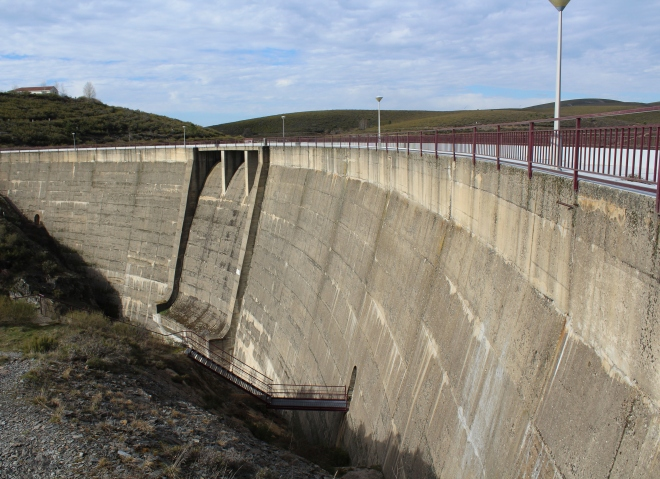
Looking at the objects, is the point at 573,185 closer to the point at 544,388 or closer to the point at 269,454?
the point at 544,388

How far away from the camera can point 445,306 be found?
10.2 metres

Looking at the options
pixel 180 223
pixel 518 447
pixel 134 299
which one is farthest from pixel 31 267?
pixel 518 447

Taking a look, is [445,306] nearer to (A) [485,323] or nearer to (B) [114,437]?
(A) [485,323]

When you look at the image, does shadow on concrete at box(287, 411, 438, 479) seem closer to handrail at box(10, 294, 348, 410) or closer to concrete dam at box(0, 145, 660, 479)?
concrete dam at box(0, 145, 660, 479)

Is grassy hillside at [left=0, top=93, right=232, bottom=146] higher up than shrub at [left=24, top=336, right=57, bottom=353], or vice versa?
grassy hillside at [left=0, top=93, right=232, bottom=146]

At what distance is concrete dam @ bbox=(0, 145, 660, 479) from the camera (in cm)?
520

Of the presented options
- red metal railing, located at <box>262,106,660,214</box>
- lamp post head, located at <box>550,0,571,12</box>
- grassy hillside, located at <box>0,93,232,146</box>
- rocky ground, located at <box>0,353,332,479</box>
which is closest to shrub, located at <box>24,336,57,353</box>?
rocky ground, located at <box>0,353,332,479</box>

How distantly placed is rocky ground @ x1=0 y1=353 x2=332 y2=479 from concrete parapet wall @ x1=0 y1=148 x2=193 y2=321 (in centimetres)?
1941

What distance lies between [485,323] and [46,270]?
98.2 feet

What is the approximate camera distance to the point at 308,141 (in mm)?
28344

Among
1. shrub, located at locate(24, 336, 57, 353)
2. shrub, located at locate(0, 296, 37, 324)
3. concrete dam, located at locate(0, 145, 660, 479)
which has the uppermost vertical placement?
concrete dam, located at locate(0, 145, 660, 479)

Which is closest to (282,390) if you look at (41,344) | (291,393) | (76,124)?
(291,393)

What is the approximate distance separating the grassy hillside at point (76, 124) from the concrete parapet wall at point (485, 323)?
4632 cm

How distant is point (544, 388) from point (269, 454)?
6.21 m
